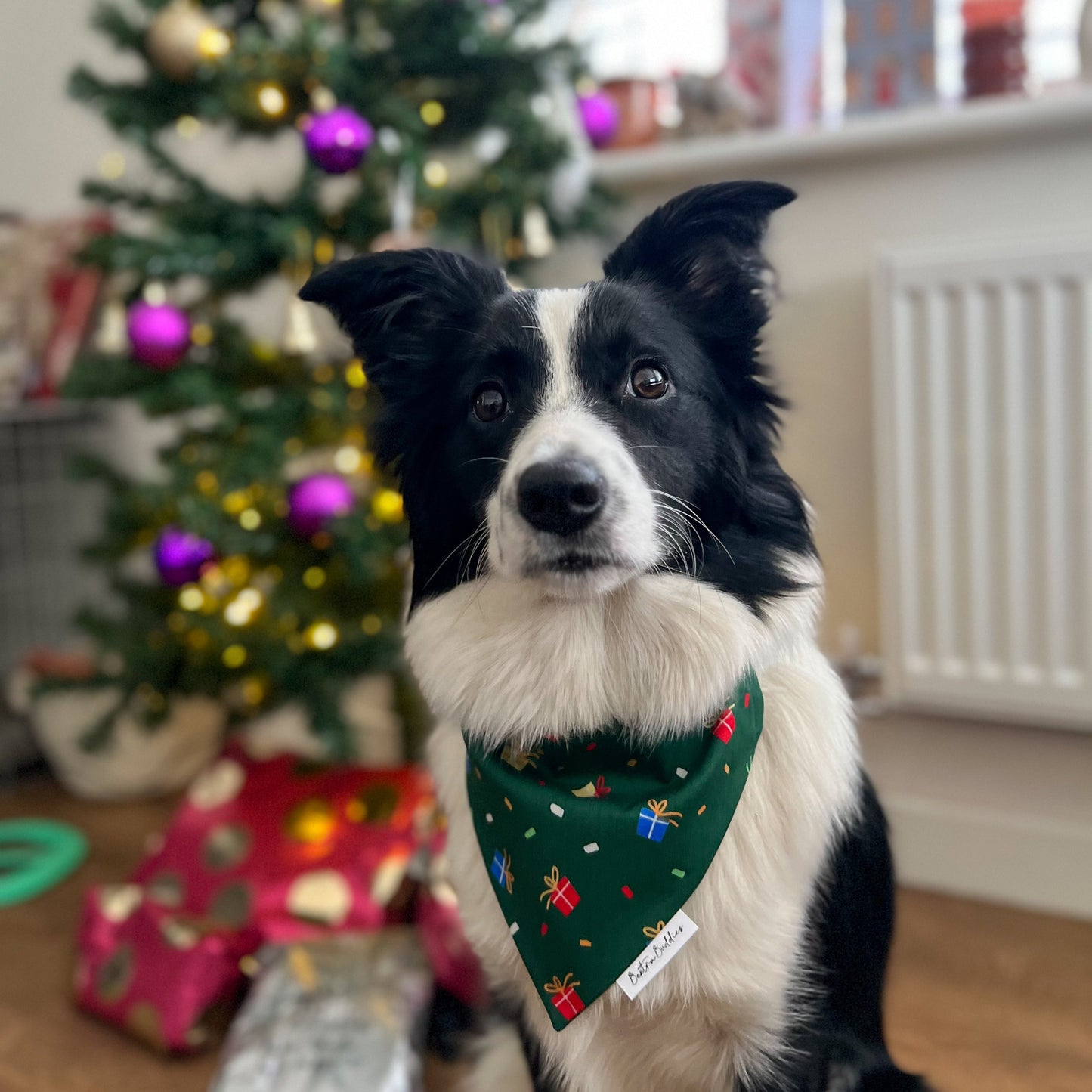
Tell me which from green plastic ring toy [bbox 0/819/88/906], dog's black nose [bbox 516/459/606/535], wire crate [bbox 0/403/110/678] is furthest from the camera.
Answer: wire crate [bbox 0/403/110/678]

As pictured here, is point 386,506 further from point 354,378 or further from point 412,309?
point 412,309

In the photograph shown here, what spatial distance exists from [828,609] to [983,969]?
0.75 meters

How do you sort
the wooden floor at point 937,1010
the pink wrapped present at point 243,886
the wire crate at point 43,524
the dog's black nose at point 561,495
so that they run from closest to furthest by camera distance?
the dog's black nose at point 561,495, the wooden floor at point 937,1010, the pink wrapped present at point 243,886, the wire crate at point 43,524

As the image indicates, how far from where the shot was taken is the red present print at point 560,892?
3.26 feet

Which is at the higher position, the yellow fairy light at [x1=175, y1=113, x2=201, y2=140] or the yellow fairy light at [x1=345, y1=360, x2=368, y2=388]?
the yellow fairy light at [x1=175, y1=113, x2=201, y2=140]

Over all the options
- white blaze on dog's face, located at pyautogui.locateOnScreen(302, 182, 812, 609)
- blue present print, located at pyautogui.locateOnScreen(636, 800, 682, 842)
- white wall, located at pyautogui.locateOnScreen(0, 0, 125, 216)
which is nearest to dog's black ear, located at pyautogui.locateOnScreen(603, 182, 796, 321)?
white blaze on dog's face, located at pyautogui.locateOnScreen(302, 182, 812, 609)

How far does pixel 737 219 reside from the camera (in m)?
1.01

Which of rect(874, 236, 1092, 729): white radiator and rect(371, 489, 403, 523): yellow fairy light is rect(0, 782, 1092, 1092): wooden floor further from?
rect(371, 489, 403, 523): yellow fairy light

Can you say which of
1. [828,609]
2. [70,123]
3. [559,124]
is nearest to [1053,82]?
[559,124]

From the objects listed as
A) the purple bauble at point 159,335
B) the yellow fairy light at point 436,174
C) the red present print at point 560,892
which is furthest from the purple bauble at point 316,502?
the red present print at point 560,892

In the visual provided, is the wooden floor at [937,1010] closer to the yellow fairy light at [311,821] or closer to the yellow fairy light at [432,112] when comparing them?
the yellow fairy light at [311,821]

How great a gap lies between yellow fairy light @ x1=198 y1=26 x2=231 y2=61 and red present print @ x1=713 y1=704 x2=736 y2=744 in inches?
56.3

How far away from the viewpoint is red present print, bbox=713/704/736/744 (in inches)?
38.4

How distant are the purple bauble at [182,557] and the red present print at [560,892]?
104 cm
